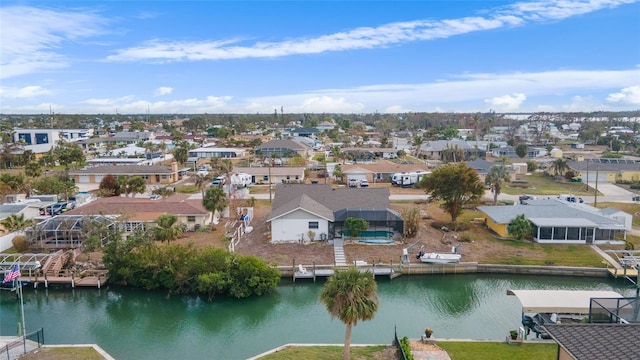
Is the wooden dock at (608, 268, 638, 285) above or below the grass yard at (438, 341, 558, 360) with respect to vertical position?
below

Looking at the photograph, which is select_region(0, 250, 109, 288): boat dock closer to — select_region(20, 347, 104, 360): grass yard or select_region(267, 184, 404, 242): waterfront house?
select_region(20, 347, 104, 360): grass yard

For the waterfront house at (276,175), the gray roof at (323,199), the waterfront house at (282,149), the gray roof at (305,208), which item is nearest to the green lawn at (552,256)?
the gray roof at (323,199)

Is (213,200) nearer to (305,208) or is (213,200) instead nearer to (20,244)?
(305,208)

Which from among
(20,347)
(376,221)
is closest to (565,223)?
(376,221)

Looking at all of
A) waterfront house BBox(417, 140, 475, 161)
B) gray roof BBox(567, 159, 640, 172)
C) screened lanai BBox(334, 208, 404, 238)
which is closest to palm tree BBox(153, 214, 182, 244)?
screened lanai BBox(334, 208, 404, 238)

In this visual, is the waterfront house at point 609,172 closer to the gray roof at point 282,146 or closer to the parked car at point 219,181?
the gray roof at point 282,146

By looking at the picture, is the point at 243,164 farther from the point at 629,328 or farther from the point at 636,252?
the point at 629,328
